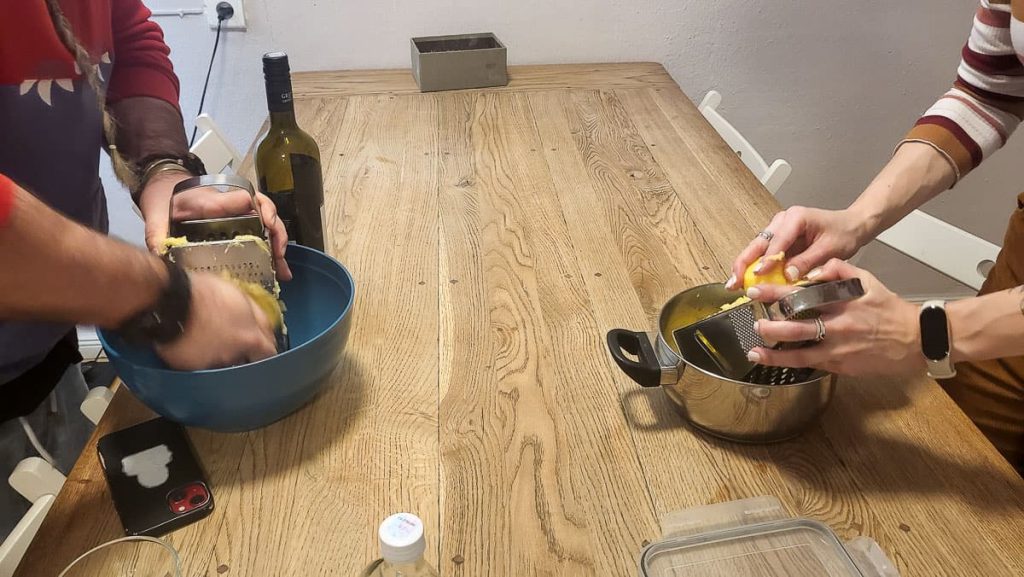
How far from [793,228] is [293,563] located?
622mm

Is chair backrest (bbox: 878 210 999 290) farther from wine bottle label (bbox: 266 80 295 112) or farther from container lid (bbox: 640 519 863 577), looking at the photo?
wine bottle label (bbox: 266 80 295 112)

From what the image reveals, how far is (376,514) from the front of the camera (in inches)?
26.2

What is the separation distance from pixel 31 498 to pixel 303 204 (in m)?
0.43

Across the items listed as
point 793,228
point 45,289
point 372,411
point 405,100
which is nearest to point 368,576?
point 372,411

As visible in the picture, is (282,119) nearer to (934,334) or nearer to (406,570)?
(406,570)

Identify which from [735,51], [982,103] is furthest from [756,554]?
[735,51]

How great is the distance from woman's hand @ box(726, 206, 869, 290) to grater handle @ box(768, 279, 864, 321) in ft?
0.37

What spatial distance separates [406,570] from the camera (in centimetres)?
55

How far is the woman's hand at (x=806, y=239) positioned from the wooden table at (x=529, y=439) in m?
0.15

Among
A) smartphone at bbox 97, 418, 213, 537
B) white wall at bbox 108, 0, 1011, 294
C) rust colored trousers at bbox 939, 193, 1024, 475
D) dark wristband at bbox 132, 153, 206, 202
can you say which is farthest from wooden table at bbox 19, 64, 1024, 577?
white wall at bbox 108, 0, 1011, 294

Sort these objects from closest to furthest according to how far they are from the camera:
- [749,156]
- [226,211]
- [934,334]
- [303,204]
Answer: [934,334], [226,211], [303,204], [749,156]

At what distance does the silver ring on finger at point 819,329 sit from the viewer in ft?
2.27

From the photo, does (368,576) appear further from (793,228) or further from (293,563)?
(793,228)

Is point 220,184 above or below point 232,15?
above
